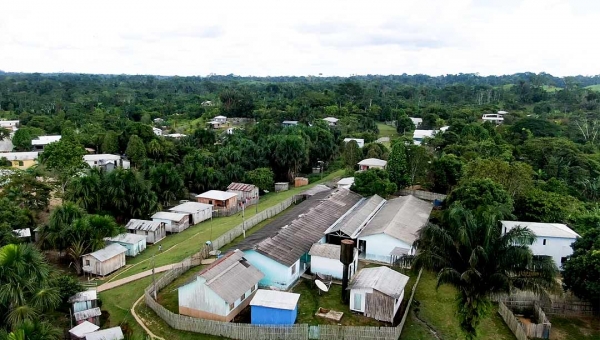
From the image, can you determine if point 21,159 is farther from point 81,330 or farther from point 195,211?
point 81,330

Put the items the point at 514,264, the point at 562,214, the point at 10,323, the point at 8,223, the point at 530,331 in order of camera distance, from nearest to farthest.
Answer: the point at 514,264, the point at 10,323, the point at 530,331, the point at 8,223, the point at 562,214

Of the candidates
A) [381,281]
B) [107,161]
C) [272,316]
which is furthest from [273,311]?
[107,161]

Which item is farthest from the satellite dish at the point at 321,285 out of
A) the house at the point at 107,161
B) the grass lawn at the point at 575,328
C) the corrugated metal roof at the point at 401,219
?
the house at the point at 107,161

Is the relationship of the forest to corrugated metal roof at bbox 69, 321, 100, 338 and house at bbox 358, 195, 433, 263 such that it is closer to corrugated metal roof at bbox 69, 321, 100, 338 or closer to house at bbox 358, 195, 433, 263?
corrugated metal roof at bbox 69, 321, 100, 338

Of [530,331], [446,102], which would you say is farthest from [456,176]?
[446,102]

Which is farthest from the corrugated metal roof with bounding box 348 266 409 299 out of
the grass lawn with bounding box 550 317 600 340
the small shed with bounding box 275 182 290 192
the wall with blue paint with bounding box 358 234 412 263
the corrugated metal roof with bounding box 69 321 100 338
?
the small shed with bounding box 275 182 290 192

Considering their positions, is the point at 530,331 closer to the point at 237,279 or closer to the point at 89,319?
the point at 237,279

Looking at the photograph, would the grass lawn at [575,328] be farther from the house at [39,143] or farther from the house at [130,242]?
the house at [39,143]
